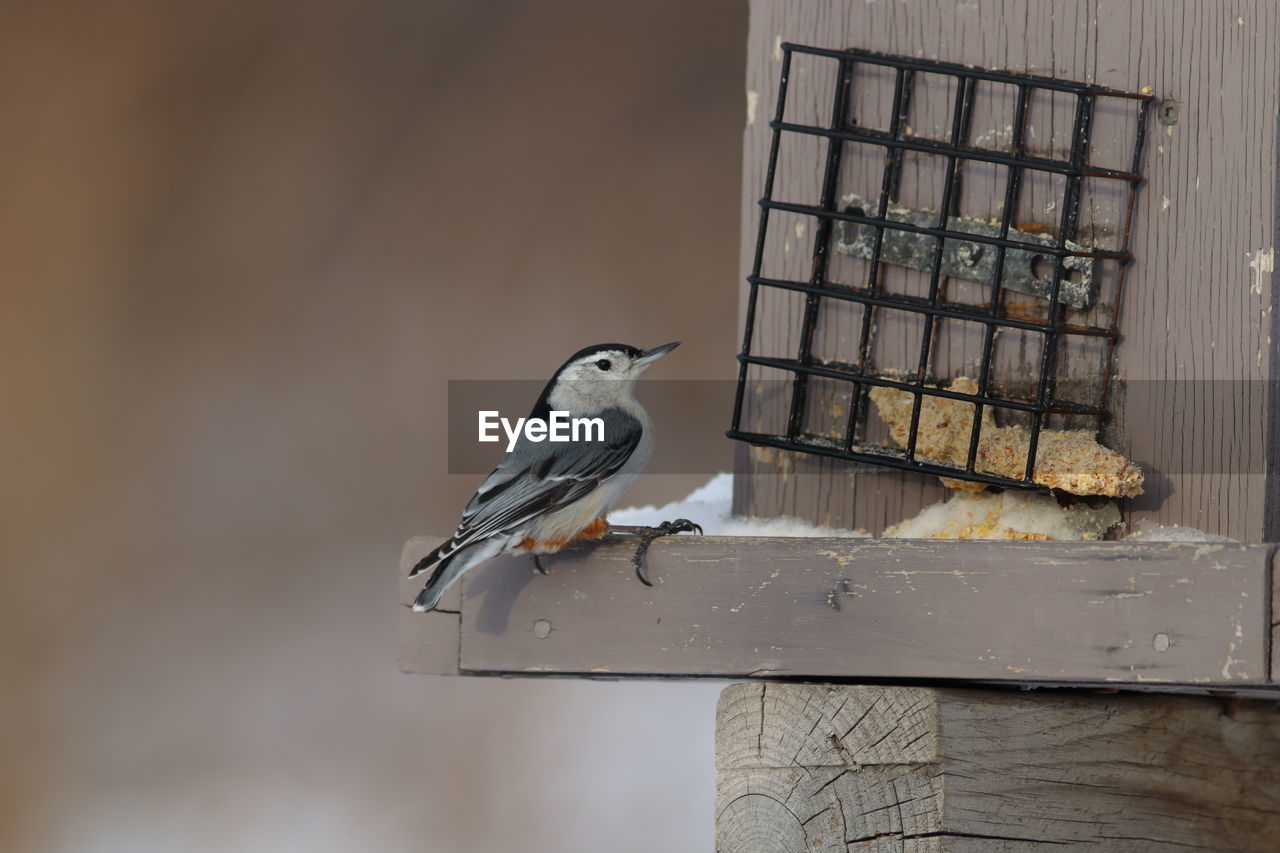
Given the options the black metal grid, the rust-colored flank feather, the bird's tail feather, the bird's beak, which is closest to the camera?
the bird's tail feather

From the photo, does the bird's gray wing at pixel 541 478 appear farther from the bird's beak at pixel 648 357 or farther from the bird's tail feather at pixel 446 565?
the bird's beak at pixel 648 357

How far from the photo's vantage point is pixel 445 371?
656 cm

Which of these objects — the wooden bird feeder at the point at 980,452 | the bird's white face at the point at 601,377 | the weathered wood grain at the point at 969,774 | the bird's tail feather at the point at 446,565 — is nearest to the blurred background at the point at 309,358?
the bird's white face at the point at 601,377

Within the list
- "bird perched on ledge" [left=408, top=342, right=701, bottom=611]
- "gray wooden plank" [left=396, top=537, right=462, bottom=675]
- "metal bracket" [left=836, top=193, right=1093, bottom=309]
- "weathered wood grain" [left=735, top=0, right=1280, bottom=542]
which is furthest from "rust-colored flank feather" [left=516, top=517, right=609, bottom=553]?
"metal bracket" [left=836, top=193, right=1093, bottom=309]

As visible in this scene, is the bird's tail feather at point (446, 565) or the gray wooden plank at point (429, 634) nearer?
the bird's tail feather at point (446, 565)

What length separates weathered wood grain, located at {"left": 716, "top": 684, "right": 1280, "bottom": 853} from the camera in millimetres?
2348

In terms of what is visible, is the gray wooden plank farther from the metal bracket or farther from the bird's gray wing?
the metal bracket

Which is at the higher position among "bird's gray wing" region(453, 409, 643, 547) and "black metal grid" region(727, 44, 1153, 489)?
"black metal grid" region(727, 44, 1153, 489)

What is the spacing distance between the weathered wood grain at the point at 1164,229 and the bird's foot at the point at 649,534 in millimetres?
438

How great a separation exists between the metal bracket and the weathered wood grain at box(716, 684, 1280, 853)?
0.90 meters

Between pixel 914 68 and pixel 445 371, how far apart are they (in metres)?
3.90

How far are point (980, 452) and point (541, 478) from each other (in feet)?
3.15

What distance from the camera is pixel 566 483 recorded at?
2699mm

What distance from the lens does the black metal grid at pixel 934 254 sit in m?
2.88
